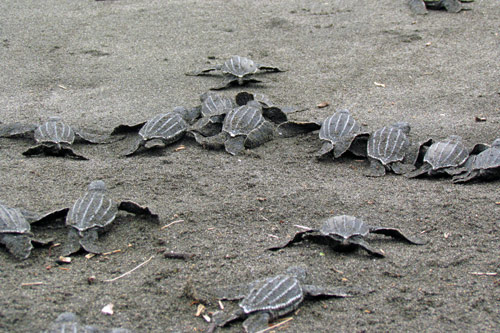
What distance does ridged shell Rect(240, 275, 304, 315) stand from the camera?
1988 millimetres

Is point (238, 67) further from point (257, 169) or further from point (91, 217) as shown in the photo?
point (91, 217)

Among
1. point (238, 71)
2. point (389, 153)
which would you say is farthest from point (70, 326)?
point (238, 71)

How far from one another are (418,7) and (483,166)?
12.0 feet

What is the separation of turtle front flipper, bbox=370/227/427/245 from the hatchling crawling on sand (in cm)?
75

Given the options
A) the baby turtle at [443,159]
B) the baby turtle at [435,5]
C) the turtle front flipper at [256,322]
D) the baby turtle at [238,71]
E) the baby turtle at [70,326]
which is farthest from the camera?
the baby turtle at [435,5]

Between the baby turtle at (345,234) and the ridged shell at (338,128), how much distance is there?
1036mm

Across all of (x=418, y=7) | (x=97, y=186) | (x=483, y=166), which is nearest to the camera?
(x=97, y=186)

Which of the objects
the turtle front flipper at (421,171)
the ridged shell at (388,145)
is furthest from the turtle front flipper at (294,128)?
the turtle front flipper at (421,171)

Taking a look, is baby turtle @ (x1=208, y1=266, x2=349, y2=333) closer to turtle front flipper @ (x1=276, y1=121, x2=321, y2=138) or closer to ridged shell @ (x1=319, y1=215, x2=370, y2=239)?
ridged shell @ (x1=319, y1=215, x2=370, y2=239)

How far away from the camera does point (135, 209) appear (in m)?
2.71

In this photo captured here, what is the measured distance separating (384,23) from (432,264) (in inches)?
163

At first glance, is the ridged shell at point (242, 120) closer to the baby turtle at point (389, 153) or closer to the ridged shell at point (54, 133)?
the baby turtle at point (389, 153)

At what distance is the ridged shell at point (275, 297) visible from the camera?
6.52ft

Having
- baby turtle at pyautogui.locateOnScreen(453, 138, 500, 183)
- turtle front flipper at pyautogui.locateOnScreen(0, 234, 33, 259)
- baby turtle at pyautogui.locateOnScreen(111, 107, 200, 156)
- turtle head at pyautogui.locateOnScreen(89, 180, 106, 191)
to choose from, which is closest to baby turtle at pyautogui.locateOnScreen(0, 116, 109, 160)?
baby turtle at pyautogui.locateOnScreen(111, 107, 200, 156)
